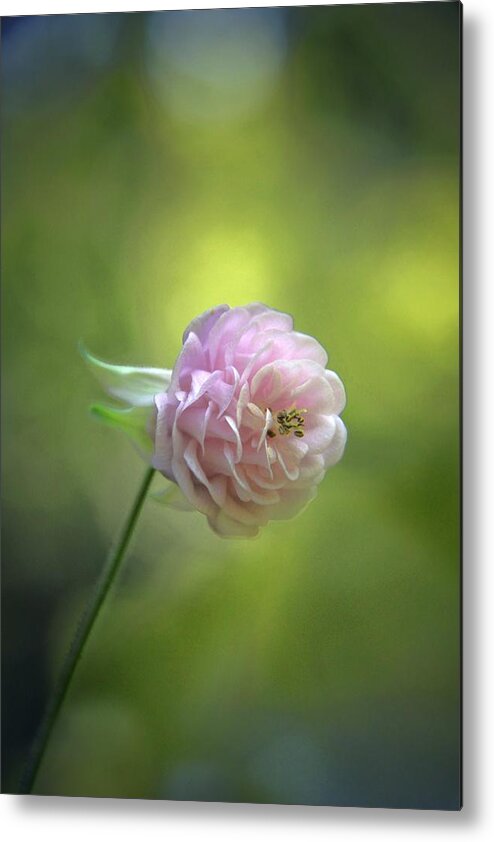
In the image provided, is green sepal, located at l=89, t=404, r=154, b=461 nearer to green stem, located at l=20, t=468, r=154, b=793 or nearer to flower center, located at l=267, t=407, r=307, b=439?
green stem, located at l=20, t=468, r=154, b=793

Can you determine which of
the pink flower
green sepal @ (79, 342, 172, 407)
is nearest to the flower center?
the pink flower

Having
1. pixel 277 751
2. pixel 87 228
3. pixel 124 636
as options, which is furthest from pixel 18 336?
pixel 277 751

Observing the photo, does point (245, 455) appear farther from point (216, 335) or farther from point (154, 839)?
point (154, 839)

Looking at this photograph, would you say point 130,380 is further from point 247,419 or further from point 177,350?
point 247,419

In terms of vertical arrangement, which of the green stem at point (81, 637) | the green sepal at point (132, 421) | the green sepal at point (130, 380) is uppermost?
the green sepal at point (130, 380)

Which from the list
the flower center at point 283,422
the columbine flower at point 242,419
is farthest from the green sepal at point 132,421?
the flower center at point 283,422

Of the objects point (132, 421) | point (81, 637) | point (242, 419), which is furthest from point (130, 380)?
point (81, 637)

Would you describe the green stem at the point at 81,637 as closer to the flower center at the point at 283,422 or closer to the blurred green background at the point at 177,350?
the blurred green background at the point at 177,350
